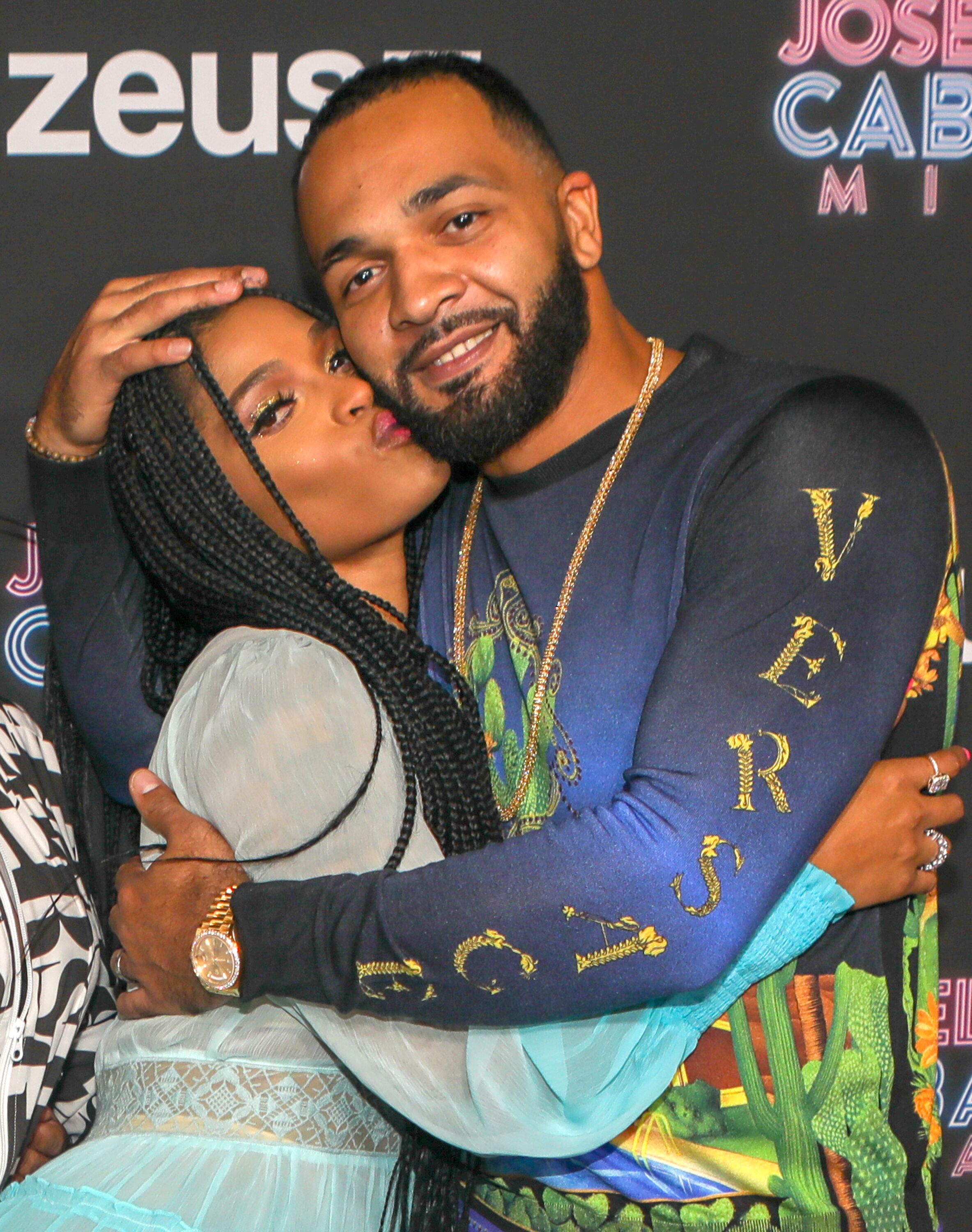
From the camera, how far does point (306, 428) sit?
1778 millimetres

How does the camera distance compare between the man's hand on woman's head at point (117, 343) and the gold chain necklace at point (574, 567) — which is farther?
the man's hand on woman's head at point (117, 343)

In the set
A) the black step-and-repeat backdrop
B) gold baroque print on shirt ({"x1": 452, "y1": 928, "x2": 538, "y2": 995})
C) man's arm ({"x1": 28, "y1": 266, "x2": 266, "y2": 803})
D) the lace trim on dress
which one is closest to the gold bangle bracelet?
man's arm ({"x1": 28, "y1": 266, "x2": 266, "y2": 803})

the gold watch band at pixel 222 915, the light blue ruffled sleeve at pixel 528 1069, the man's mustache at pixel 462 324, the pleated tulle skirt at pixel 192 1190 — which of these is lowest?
the pleated tulle skirt at pixel 192 1190

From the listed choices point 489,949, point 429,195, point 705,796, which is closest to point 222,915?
point 489,949

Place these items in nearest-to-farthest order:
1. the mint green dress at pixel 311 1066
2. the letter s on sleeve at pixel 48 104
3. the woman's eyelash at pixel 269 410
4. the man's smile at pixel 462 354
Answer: the mint green dress at pixel 311 1066 → the man's smile at pixel 462 354 → the woman's eyelash at pixel 269 410 → the letter s on sleeve at pixel 48 104

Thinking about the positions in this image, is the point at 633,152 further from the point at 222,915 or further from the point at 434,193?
the point at 222,915

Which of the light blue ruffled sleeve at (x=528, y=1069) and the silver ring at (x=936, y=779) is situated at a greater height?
the silver ring at (x=936, y=779)

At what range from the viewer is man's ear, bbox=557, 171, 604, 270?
69.6 inches

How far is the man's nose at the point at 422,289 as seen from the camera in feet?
5.39

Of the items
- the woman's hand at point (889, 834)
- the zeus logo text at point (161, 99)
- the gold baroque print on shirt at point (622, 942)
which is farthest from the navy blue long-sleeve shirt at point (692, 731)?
the zeus logo text at point (161, 99)

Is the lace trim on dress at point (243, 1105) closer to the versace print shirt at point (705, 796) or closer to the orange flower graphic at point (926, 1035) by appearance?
the versace print shirt at point (705, 796)

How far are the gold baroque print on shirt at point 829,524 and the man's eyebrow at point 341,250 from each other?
63 cm

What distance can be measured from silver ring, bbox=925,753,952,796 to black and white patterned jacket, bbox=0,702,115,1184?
978 millimetres

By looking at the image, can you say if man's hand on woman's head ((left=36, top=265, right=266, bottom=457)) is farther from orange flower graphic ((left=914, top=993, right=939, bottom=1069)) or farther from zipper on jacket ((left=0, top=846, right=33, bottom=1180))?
orange flower graphic ((left=914, top=993, right=939, bottom=1069))
